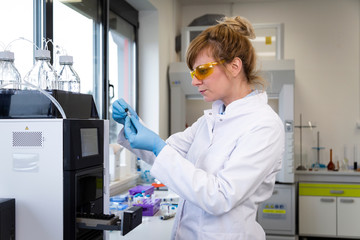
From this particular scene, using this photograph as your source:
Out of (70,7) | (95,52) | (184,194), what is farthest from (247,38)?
(95,52)

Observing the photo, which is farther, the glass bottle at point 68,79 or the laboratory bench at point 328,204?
the laboratory bench at point 328,204

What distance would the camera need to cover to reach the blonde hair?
53.2 inches

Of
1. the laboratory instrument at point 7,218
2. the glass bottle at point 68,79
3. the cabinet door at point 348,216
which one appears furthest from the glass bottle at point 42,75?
the cabinet door at point 348,216

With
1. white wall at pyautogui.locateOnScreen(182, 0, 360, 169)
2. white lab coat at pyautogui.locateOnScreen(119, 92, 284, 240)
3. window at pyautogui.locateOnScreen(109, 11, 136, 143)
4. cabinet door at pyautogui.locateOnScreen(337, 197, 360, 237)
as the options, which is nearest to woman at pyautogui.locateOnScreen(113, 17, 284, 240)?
white lab coat at pyautogui.locateOnScreen(119, 92, 284, 240)

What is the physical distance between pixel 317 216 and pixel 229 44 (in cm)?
304

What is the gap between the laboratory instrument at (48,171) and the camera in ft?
3.50

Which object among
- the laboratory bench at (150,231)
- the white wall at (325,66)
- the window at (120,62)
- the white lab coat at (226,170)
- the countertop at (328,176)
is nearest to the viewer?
the white lab coat at (226,170)

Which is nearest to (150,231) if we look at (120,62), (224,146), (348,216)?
(224,146)

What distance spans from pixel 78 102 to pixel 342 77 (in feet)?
12.4

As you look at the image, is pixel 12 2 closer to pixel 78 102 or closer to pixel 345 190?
pixel 78 102

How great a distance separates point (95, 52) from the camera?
111 inches

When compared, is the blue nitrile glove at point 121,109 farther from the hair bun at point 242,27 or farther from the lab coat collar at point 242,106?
the hair bun at point 242,27

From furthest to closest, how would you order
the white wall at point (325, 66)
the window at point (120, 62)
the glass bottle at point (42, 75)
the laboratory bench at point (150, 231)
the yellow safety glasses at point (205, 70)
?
the white wall at point (325, 66) < the window at point (120, 62) < the laboratory bench at point (150, 231) < the glass bottle at point (42, 75) < the yellow safety glasses at point (205, 70)

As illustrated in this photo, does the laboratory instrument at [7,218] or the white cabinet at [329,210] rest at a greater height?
the laboratory instrument at [7,218]
